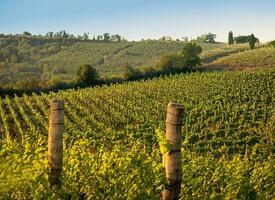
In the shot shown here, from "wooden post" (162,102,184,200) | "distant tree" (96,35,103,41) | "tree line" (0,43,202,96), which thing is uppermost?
"distant tree" (96,35,103,41)

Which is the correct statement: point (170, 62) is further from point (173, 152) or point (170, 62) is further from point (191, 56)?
point (173, 152)

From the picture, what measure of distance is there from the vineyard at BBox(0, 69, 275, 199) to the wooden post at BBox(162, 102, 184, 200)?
220 mm

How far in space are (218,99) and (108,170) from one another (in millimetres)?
38944

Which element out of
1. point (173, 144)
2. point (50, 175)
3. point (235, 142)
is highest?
point (173, 144)

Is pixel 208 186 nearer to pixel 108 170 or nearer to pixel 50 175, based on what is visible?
pixel 108 170

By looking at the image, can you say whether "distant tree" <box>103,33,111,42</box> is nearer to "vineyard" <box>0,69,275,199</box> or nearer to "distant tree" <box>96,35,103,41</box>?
"distant tree" <box>96,35,103,41</box>

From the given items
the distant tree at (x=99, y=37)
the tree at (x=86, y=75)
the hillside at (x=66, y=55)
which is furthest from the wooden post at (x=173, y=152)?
the distant tree at (x=99, y=37)

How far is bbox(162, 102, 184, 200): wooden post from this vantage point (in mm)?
8836

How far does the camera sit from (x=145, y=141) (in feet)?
111

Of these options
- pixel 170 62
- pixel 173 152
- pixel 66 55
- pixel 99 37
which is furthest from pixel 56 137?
pixel 99 37

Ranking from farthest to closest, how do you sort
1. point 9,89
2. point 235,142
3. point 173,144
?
point 9,89, point 235,142, point 173,144

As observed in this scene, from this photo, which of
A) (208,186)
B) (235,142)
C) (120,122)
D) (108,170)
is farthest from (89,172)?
(120,122)

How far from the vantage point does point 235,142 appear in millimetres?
32875

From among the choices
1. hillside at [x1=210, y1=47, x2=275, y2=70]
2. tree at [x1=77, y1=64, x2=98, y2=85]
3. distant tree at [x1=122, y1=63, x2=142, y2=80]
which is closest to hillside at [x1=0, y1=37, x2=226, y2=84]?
hillside at [x1=210, y1=47, x2=275, y2=70]
